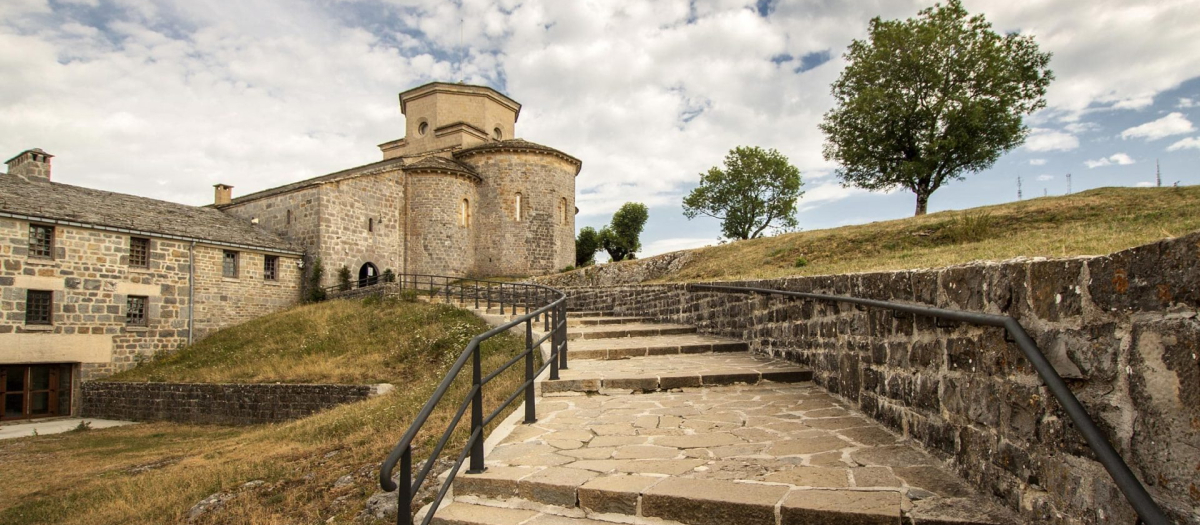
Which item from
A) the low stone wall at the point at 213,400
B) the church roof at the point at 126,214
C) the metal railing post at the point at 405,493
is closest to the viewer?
the metal railing post at the point at 405,493

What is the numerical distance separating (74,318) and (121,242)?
117 inches

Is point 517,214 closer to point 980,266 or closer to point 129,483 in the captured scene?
point 129,483

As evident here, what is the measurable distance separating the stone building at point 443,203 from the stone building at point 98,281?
2517 mm

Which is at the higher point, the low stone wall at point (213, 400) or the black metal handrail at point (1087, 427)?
the black metal handrail at point (1087, 427)

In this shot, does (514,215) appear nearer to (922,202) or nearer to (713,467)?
(922,202)

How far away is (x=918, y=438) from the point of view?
146 inches

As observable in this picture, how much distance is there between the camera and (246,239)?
24.3 metres

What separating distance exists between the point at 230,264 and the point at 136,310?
3676 mm

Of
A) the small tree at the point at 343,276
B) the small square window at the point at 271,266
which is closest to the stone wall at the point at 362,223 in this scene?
the small tree at the point at 343,276

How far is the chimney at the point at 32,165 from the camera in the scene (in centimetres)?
2194

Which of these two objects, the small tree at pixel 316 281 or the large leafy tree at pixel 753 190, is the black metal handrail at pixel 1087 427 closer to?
the small tree at pixel 316 281

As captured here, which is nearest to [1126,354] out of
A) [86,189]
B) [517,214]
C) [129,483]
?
[129,483]

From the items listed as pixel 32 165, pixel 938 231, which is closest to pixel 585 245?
pixel 32 165

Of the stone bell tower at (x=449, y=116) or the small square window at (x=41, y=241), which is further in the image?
the stone bell tower at (x=449, y=116)
